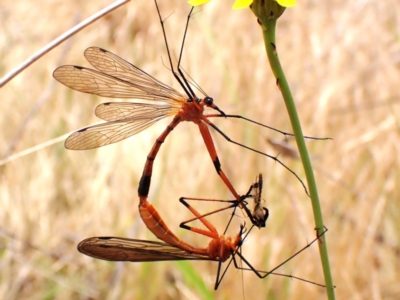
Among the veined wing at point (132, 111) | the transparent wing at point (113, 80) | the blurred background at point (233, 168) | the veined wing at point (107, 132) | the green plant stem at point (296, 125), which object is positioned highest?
the blurred background at point (233, 168)

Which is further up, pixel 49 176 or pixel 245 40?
pixel 245 40

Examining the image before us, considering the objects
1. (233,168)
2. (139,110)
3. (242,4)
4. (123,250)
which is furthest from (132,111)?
(233,168)

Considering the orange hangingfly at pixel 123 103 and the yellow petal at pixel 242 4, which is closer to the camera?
the yellow petal at pixel 242 4

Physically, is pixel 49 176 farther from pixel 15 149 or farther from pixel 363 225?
pixel 363 225

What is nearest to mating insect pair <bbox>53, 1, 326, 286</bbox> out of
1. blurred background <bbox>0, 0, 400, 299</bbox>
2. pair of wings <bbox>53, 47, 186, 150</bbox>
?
pair of wings <bbox>53, 47, 186, 150</bbox>

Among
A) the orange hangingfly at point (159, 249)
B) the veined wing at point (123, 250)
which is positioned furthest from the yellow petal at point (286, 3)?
the veined wing at point (123, 250)

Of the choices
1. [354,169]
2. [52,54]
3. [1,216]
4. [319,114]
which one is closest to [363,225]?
[354,169]

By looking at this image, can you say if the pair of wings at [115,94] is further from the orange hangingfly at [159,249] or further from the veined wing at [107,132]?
the orange hangingfly at [159,249]

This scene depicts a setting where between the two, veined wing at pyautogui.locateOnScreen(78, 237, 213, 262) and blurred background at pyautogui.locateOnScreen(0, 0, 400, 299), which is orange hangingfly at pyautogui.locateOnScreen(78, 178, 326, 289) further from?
blurred background at pyautogui.locateOnScreen(0, 0, 400, 299)
